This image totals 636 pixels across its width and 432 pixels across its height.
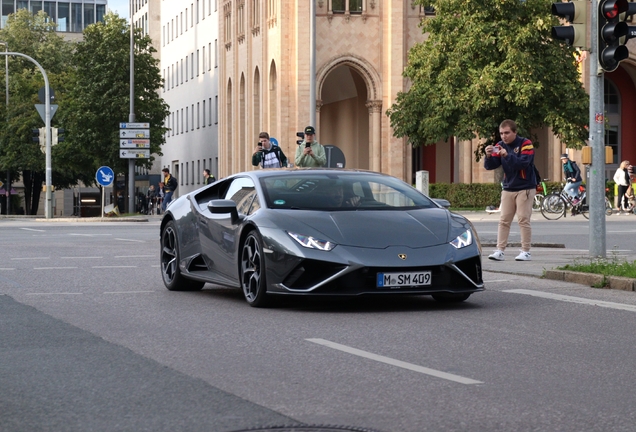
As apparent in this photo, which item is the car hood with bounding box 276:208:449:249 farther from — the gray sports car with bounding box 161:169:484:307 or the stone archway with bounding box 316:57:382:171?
the stone archway with bounding box 316:57:382:171

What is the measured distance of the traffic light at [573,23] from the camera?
1560 centimetres

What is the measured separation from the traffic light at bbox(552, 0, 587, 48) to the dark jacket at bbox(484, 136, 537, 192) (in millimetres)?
1884

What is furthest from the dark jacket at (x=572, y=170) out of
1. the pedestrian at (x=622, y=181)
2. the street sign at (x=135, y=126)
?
the street sign at (x=135, y=126)

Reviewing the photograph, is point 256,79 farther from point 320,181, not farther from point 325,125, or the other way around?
point 320,181

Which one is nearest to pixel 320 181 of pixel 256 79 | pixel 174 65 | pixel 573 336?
pixel 573 336

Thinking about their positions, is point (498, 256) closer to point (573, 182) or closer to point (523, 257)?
point (523, 257)

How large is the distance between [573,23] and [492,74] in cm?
3498

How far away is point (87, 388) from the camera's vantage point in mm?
7184

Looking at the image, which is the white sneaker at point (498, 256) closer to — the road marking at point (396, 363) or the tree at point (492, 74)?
the road marking at point (396, 363)

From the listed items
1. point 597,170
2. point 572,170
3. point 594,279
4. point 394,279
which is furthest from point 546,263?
point 572,170

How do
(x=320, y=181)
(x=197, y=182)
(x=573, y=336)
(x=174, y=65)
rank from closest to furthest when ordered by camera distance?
(x=573, y=336), (x=320, y=181), (x=197, y=182), (x=174, y=65)

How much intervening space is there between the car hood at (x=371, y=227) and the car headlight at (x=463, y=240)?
0.10 meters

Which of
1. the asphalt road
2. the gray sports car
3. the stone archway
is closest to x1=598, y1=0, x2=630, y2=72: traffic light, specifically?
the asphalt road

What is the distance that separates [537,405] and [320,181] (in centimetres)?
610
